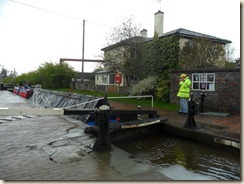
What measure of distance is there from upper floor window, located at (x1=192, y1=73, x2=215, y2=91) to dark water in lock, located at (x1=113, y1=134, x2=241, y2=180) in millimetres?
5585


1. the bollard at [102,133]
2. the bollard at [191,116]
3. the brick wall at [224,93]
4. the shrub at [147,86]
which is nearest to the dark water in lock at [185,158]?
the bollard at [191,116]

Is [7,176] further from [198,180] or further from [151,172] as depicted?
[198,180]

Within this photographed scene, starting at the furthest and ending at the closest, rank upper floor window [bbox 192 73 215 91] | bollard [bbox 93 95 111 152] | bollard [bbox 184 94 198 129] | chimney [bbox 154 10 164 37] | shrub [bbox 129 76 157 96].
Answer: chimney [bbox 154 10 164 37] → shrub [bbox 129 76 157 96] → upper floor window [bbox 192 73 215 91] → bollard [bbox 184 94 198 129] → bollard [bbox 93 95 111 152]

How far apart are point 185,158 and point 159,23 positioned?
18.0m

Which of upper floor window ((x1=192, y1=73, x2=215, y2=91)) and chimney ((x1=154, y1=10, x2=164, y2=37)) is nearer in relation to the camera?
upper floor window ((x1=192, y1=73, x2=215, y2=91))

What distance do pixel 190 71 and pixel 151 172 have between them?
9.84 metres

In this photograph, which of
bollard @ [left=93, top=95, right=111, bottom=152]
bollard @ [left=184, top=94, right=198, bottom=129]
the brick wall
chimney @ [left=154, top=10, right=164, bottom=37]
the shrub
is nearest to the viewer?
bollard @ [left=93, top=95, right=111, bottom=152]

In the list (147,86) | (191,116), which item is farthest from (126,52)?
(191,116)

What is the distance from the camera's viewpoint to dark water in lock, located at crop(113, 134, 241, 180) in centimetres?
446

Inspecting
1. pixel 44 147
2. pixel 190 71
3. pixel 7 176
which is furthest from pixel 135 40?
pixel 7 176

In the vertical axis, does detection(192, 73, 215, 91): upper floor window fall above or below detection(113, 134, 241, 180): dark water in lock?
above

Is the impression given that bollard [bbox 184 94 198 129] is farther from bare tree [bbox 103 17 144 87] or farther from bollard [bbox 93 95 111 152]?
bare tree [bbox 103 17 144 87]

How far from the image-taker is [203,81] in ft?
40.1

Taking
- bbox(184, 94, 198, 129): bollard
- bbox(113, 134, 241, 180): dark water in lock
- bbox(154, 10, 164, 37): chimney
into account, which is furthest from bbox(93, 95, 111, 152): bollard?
bbox(154, 10, 164, 37): chimney
